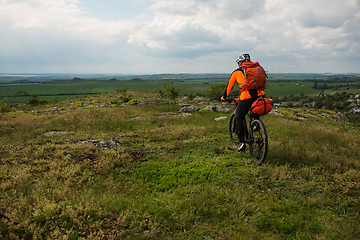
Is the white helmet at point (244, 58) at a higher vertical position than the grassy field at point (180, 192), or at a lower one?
higher

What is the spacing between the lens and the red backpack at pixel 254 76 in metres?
6.81

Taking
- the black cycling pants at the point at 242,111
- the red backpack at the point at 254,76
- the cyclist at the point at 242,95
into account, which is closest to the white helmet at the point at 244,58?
the cyclist at the point at 242,95

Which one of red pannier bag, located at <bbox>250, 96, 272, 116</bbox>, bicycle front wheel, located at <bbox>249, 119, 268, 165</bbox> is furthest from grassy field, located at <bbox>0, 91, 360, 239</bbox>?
red pannier bag, located at <bbox>250, 96, 272, 116</bbox>

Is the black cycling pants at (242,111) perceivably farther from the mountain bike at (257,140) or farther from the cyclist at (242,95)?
the mountain bike at (257,140)

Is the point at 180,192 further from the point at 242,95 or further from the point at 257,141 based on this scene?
the point at 242,95

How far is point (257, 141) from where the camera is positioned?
7258mm

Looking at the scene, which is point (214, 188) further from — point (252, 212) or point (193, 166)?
point (193, 166)

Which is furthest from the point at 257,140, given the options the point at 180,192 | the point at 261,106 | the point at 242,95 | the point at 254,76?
the point at 180,192

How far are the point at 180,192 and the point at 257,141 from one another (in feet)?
11.7

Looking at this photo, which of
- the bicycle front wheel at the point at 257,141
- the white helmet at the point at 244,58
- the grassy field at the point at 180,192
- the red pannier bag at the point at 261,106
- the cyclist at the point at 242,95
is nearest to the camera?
the grassy field at the point at 180,192

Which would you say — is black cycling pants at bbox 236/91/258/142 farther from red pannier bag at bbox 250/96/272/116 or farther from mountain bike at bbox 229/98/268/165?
red pannier bag at bbox 250/96/272/116

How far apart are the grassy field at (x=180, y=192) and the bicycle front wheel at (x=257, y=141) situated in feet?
1.07

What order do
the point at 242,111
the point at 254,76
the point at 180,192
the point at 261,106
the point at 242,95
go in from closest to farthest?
the point at 180,192 < the point at 261,106 < the point at 254,76 < the point at 242,95 < the point at 242,111

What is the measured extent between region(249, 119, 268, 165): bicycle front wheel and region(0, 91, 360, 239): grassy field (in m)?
0.33
